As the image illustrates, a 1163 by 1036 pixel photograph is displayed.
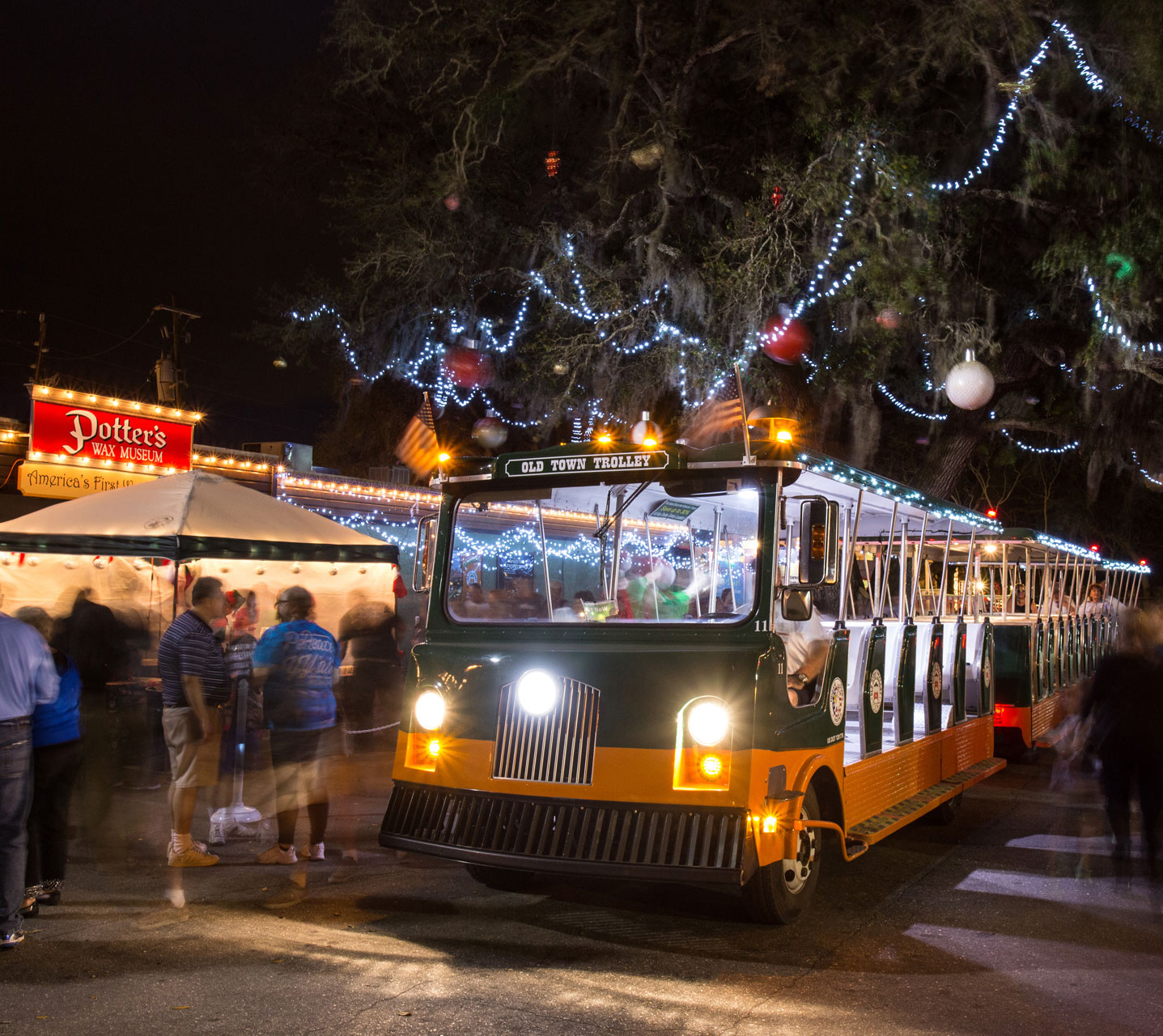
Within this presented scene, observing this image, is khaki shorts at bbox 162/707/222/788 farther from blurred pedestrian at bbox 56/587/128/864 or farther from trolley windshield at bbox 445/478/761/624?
trolley windshield at bbox 445/478/761/624

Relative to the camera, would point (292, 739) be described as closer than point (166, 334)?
Yes

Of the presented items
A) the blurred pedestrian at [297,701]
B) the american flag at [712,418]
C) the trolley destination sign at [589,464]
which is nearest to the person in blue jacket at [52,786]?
the blurred pedestrian at [297,701]

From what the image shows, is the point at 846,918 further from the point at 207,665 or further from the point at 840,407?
the point at 840,407

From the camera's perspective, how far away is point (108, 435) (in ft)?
49.9

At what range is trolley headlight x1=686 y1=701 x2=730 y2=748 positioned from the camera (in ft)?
17.3

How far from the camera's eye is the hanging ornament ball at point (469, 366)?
18609mm

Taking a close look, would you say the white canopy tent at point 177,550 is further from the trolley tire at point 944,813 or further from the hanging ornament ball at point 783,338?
the hanging ornament ball at point 783,338

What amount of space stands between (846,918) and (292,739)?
3.26m

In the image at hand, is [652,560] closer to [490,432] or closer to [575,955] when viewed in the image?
[575,955]

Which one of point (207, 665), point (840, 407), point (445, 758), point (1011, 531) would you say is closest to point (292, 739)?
point (207, 665)

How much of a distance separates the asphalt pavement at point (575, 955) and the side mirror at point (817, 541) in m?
1.81

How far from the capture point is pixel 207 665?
6438 mm

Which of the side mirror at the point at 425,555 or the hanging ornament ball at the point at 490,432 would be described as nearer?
the side mirror at the point at 425,555

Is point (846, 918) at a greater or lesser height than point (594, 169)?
lesser
